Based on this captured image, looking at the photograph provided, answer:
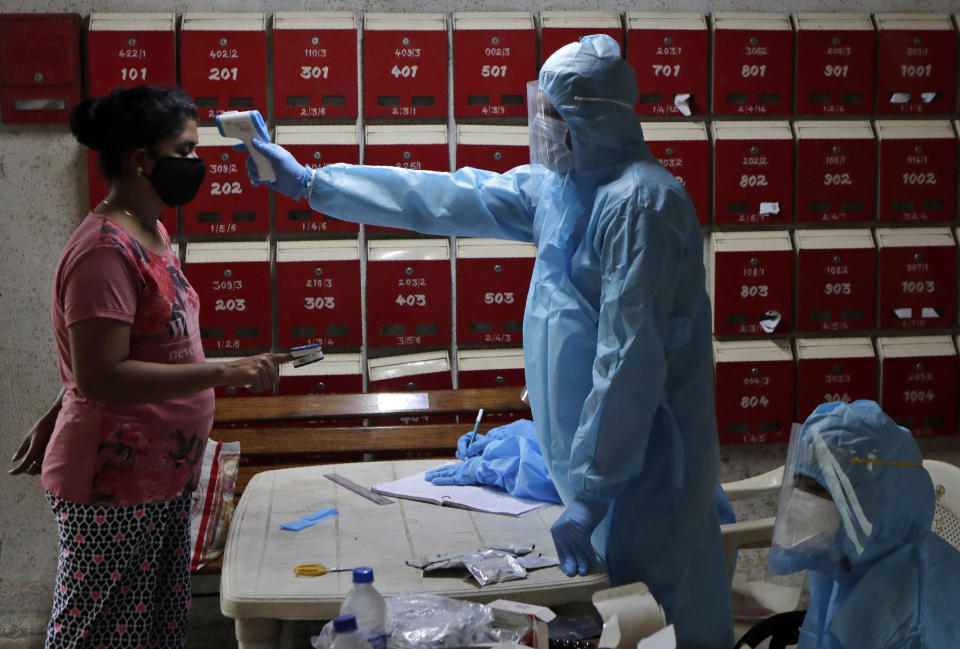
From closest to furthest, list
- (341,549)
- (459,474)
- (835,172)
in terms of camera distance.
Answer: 1. (341,549)
2. (459,474)
3. (835,172)

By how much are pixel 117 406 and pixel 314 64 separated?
1.83 metres

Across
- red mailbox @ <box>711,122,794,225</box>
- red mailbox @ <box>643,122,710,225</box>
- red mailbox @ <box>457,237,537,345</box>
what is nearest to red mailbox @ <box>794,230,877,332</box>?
red mailbox @ <box>711,122,794,225</box>

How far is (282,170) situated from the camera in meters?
2.43

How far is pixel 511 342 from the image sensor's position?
11.5 ft

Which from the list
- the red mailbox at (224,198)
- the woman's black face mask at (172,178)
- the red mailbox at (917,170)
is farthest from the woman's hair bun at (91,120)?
the red mailbox at (917,170)

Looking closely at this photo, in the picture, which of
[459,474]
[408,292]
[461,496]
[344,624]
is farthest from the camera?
[408,292]

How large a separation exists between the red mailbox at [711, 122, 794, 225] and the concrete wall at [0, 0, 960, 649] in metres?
0.47

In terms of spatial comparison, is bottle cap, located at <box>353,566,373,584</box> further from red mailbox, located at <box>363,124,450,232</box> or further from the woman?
red mailbox, located at <box>363,124,450,232</box>

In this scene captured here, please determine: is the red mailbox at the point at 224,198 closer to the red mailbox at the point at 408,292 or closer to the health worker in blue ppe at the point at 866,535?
the red mailbox at the point at 408,292

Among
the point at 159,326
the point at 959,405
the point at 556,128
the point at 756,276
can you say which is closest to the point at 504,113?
the point at 756,276

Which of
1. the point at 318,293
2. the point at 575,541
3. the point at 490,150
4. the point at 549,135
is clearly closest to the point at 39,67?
the point at 318,293

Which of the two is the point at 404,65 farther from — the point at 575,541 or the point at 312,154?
the point at 575,541

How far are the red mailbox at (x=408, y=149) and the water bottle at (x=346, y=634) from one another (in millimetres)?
2257

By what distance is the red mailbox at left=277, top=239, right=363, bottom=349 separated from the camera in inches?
134
